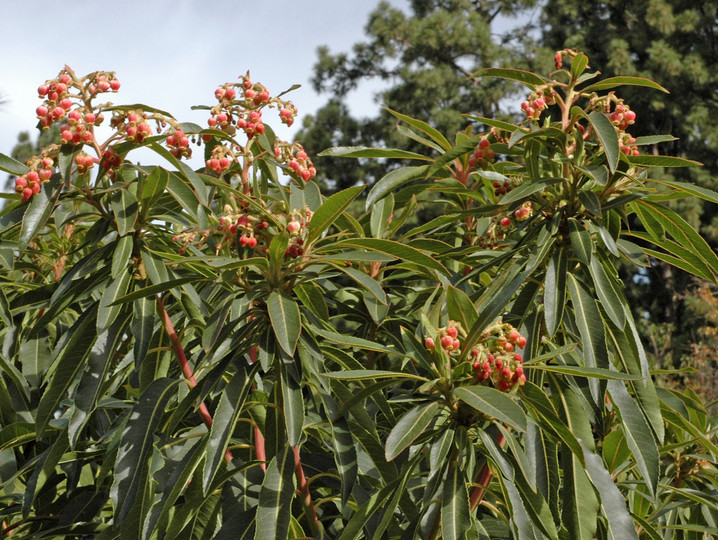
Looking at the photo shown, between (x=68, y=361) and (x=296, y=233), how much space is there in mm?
750

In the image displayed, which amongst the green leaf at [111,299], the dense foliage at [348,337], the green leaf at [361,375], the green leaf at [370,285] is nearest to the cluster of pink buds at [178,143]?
the dense foliage at [348,337]

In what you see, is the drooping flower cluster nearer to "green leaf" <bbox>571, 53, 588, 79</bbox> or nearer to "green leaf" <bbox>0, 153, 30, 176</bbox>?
"green leaf" <bbox>571, 53, 588, 79</bbox>

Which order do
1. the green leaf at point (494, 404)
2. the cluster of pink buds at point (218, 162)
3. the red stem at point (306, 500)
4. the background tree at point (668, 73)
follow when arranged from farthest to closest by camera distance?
the background tree at point (668, 73), the cluster of pink buds at point (218, 162), the red stem at point (306, 500), the green leaf at point (494, 404)

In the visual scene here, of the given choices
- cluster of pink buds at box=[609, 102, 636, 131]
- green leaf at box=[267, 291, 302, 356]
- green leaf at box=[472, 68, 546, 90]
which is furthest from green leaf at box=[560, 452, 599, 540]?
→ green leaf at box=[472, 68, 546, 90]

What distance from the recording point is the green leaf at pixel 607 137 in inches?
64.7

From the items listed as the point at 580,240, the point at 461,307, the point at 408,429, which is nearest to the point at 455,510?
the point at 408,429

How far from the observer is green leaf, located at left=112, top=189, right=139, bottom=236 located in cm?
191

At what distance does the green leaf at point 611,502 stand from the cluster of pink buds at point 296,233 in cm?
84

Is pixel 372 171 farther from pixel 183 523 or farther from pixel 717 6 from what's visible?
pixel 183 523

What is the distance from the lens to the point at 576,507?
1764 mm

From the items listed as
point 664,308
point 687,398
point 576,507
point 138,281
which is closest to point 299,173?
point 138,281

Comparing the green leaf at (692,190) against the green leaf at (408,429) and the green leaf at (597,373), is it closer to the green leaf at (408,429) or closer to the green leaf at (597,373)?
the green leaf at (597,373)

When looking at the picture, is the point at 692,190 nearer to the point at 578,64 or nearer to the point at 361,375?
the point at 578,64

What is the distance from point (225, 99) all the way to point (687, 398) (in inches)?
69.0
